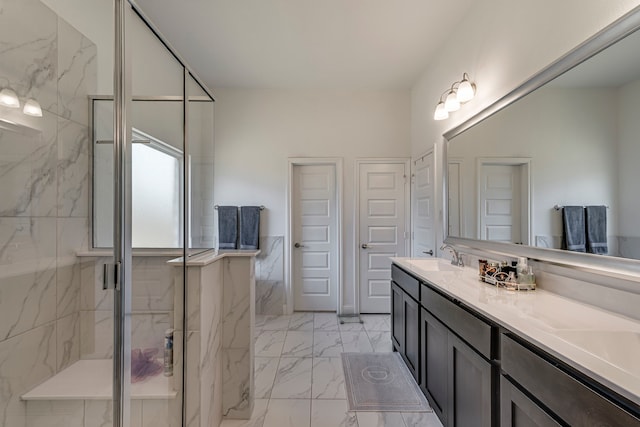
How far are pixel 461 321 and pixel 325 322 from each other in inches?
87.6

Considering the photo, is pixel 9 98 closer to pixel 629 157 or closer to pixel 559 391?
pixel 559 391

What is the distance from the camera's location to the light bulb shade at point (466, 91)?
6.72 feet

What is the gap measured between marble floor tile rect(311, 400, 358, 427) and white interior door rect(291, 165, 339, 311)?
1.74 m

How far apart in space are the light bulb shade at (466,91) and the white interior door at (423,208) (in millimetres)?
787

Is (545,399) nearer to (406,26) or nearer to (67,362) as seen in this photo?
(67,362)

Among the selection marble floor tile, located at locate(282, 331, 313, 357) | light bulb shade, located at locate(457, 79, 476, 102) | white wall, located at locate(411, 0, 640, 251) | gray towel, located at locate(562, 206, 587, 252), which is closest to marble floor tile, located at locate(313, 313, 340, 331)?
marble floor tile, located at locate(282, 331, 313, 357)

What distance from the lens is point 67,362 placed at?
136 centimetres

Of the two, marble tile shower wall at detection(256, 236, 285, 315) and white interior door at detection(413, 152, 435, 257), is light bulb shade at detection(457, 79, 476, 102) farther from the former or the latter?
marble tile shower wall at detection(256, 236, 285, 315)

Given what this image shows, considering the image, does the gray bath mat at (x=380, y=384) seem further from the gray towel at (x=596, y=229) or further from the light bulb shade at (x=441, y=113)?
the light bulb shade at (x=441, y=113)

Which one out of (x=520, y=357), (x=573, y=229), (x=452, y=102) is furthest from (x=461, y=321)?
(x=452, y=102)

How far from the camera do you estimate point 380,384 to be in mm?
2066

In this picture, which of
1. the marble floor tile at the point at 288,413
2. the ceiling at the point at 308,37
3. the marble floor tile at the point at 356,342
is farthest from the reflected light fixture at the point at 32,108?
the marble floor tile at the point at 356,342

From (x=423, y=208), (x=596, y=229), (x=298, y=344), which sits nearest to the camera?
(x=596, y=229)

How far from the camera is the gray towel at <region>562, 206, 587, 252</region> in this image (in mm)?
1265
